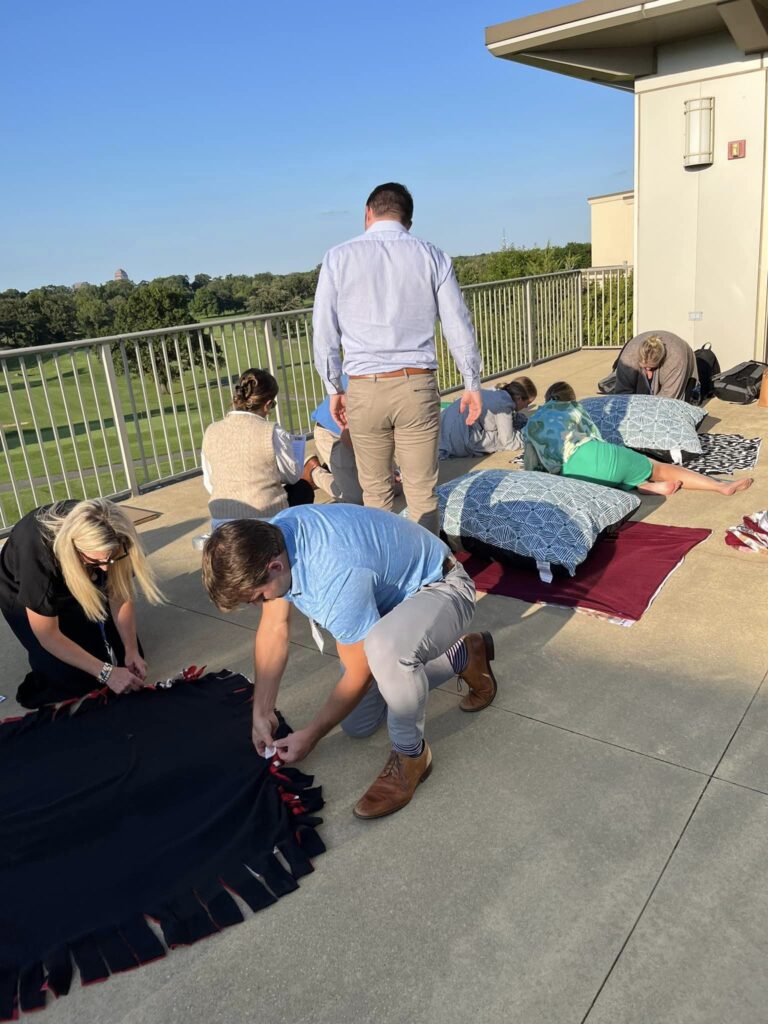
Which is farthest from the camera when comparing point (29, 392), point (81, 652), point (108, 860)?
point (29, 392)

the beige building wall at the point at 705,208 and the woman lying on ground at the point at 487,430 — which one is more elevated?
the beige building wall at the point at 705,208

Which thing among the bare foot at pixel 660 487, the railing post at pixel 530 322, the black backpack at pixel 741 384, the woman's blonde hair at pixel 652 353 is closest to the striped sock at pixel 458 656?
the bare foot at pixel 660 487

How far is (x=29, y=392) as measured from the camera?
5.24 m

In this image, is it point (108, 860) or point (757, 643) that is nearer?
point (108, 860)

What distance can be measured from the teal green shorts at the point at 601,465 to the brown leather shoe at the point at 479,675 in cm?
215

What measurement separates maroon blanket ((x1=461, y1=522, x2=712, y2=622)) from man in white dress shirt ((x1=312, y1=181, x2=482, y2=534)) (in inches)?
19.0

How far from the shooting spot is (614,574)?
374 cm

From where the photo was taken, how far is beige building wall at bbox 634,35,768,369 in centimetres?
738

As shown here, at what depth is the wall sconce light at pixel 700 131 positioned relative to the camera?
7496 mm

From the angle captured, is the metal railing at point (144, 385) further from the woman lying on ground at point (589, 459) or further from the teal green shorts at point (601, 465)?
the teal green shorts at point (601, 465)

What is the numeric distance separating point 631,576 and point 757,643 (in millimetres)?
757

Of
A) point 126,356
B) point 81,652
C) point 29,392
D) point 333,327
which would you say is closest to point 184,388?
point 126,356

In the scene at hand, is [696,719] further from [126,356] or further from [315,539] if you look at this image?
[126,356]

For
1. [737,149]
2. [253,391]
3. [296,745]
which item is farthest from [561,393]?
[737,149]
